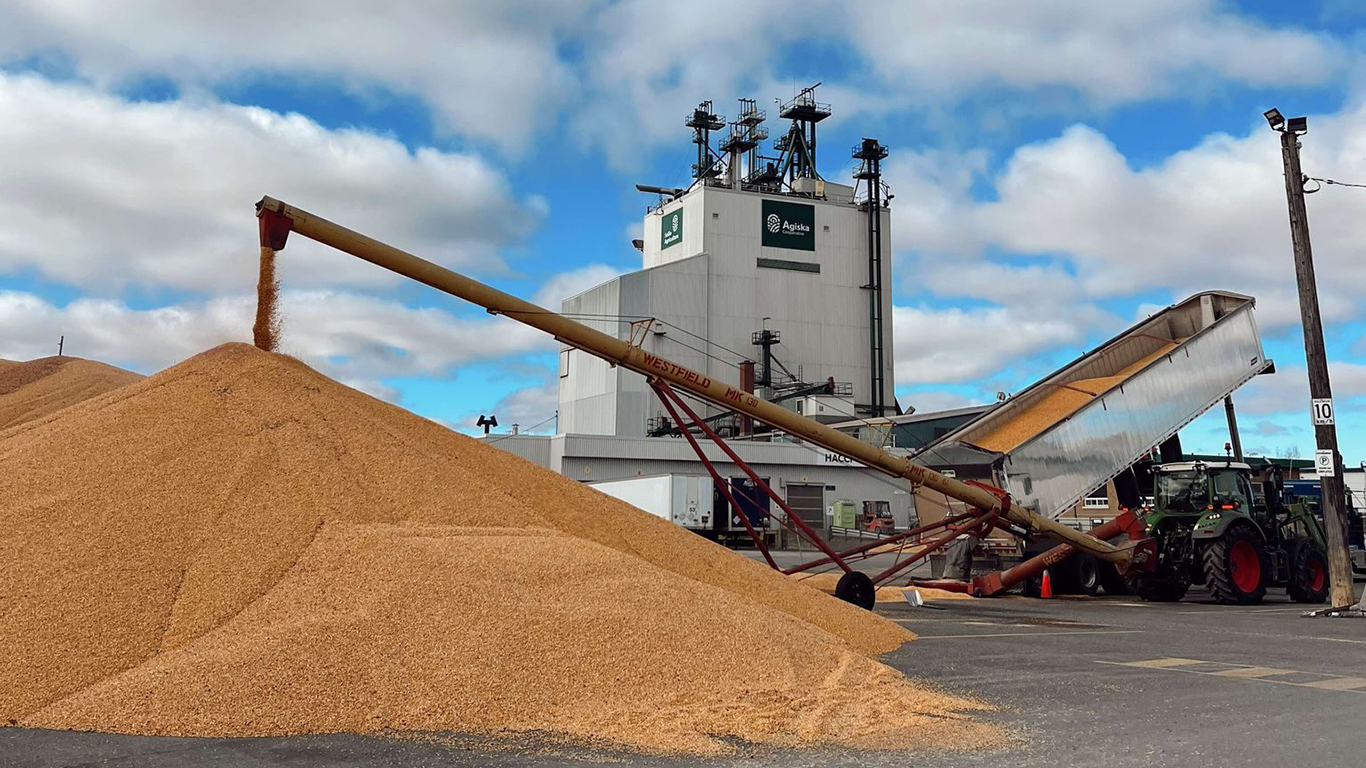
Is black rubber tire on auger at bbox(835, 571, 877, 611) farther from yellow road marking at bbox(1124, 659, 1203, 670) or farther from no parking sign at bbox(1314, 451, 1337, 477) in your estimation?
no parking sign at bbox(1314, 451, 1337, 477)

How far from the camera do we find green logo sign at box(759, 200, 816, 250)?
182ft

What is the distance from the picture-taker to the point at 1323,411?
16281mm

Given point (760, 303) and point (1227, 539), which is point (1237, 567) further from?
point (760, 303)

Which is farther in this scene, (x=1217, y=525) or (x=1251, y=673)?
(x=1217, y=525)

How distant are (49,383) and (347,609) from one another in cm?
1806

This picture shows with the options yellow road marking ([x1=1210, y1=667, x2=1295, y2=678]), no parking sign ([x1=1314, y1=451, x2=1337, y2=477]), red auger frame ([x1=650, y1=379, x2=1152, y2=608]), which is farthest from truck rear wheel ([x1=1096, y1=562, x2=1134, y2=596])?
yellow road marking ([x1=1210, y1=667, x2=1295, y2=678])

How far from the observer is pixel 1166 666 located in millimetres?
9922

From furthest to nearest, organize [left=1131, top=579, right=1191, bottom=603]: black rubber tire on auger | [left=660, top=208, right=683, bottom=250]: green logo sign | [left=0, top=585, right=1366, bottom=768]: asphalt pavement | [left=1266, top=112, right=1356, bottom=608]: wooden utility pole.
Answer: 1. [left=660, top=208, right=683, bottom=250]: green logo sign
2. [left=1131, top=579, right=1191, bottom=603]: black rubber tire on auger
3. [left=1266, top=112, right=1356, bottom=608]: wooden utility pole
4. [left=0, top=585, right=1366, bottom=768]: asphalt pavement

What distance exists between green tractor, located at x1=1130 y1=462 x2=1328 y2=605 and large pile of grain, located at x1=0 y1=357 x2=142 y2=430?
1974cm

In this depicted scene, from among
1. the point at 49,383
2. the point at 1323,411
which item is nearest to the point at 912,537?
the point at 1323,411

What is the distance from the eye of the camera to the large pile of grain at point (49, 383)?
2027 centimetres

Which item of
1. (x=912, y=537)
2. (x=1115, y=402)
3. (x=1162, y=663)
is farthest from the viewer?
(x=1115, y=402)

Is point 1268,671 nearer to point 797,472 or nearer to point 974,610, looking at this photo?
point 974,610

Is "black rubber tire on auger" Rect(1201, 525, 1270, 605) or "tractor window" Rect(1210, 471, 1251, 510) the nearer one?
"black rubber tire on auger" Rect(1201, 525, 1270, 605)
